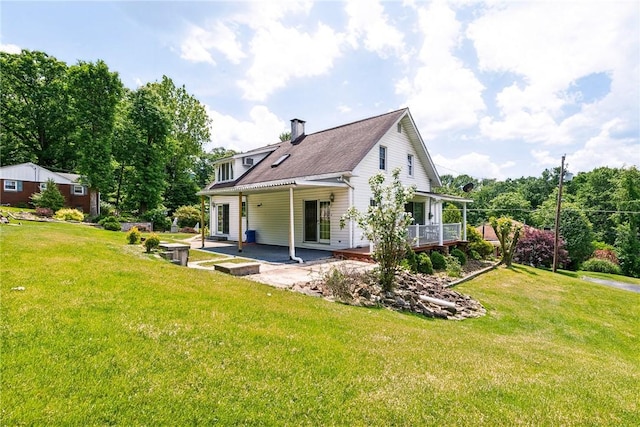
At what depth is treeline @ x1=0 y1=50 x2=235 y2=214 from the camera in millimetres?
22312

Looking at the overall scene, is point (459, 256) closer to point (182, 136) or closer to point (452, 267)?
point (452, 267)

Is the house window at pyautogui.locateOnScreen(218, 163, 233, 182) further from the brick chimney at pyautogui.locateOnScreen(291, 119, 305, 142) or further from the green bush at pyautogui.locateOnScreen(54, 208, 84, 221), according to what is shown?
the green bush at pyautogui.locateOnScreen(54, 208, 84, 221)

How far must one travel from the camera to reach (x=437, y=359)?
3.99 metres

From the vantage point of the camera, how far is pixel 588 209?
42.3 m

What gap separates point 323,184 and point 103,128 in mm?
20241

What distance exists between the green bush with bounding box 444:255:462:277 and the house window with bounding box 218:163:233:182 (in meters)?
14.1

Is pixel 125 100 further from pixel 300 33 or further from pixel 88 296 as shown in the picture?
pixel 88 296

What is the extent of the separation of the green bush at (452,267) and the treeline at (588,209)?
20.1m

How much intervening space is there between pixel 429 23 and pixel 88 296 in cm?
1211

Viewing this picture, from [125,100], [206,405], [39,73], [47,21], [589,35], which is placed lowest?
[206,405]

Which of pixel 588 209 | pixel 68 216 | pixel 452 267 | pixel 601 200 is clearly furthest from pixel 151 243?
pixel 601 200

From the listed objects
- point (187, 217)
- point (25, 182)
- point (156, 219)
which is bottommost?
point (156, 219)

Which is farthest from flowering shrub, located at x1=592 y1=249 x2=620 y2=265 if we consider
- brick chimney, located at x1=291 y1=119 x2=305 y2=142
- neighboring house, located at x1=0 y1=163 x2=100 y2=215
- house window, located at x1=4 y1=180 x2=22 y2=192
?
house window, located at x1=4 y1=180 x2=22 y2=192

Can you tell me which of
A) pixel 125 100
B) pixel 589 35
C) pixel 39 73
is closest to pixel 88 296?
pixel 589 35
